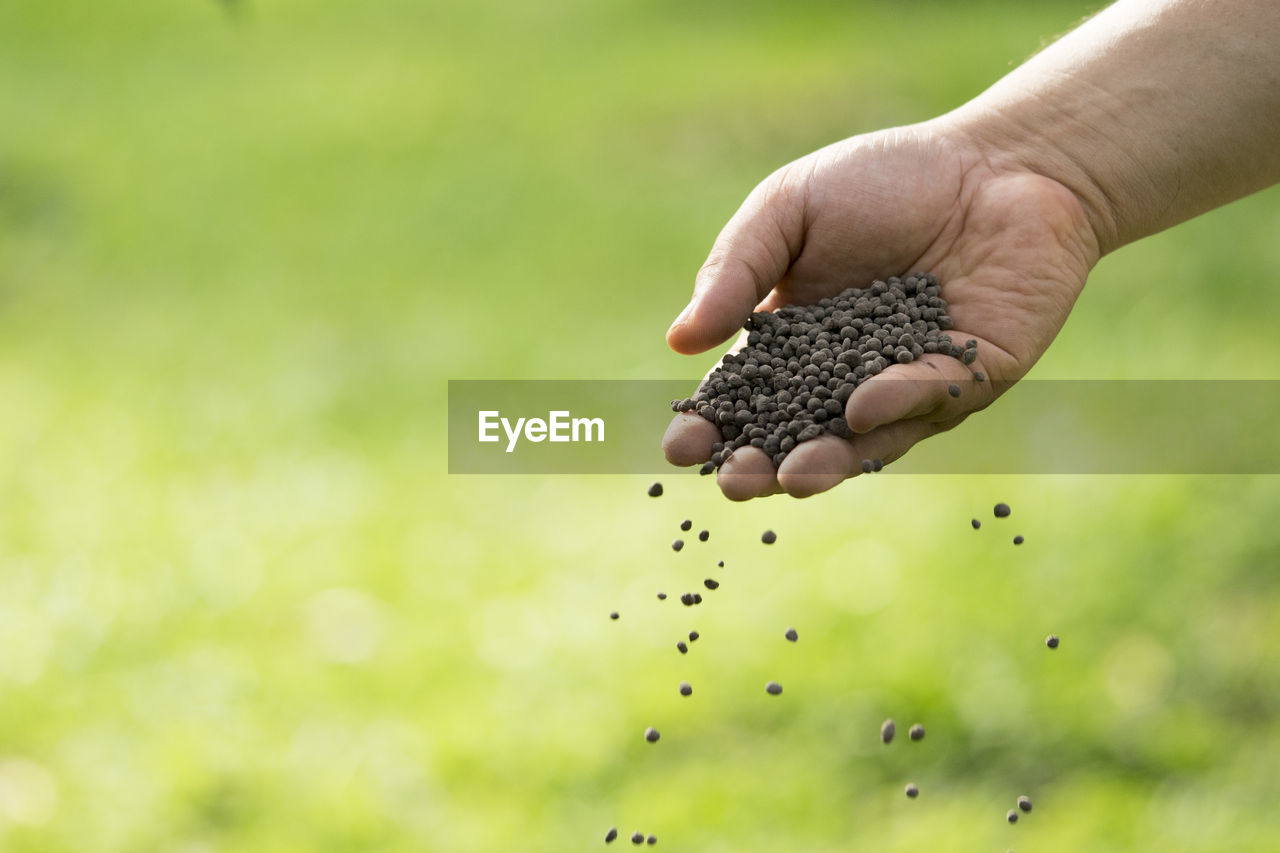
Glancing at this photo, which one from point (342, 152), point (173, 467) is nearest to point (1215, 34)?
point (173, 467)

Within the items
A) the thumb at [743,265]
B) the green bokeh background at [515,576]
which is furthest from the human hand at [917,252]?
the green bokeh background at [515,576]

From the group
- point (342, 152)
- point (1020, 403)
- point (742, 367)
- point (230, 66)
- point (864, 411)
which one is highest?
point (230, 66)

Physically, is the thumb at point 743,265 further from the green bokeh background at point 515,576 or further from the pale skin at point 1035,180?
the green bokeh background at point 515,576

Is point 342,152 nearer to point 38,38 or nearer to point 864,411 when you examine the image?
point 38,38

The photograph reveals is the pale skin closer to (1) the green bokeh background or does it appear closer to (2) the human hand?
(2) the human hand

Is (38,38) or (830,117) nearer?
(830,117)

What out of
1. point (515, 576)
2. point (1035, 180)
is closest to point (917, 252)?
point (1035, 180)
